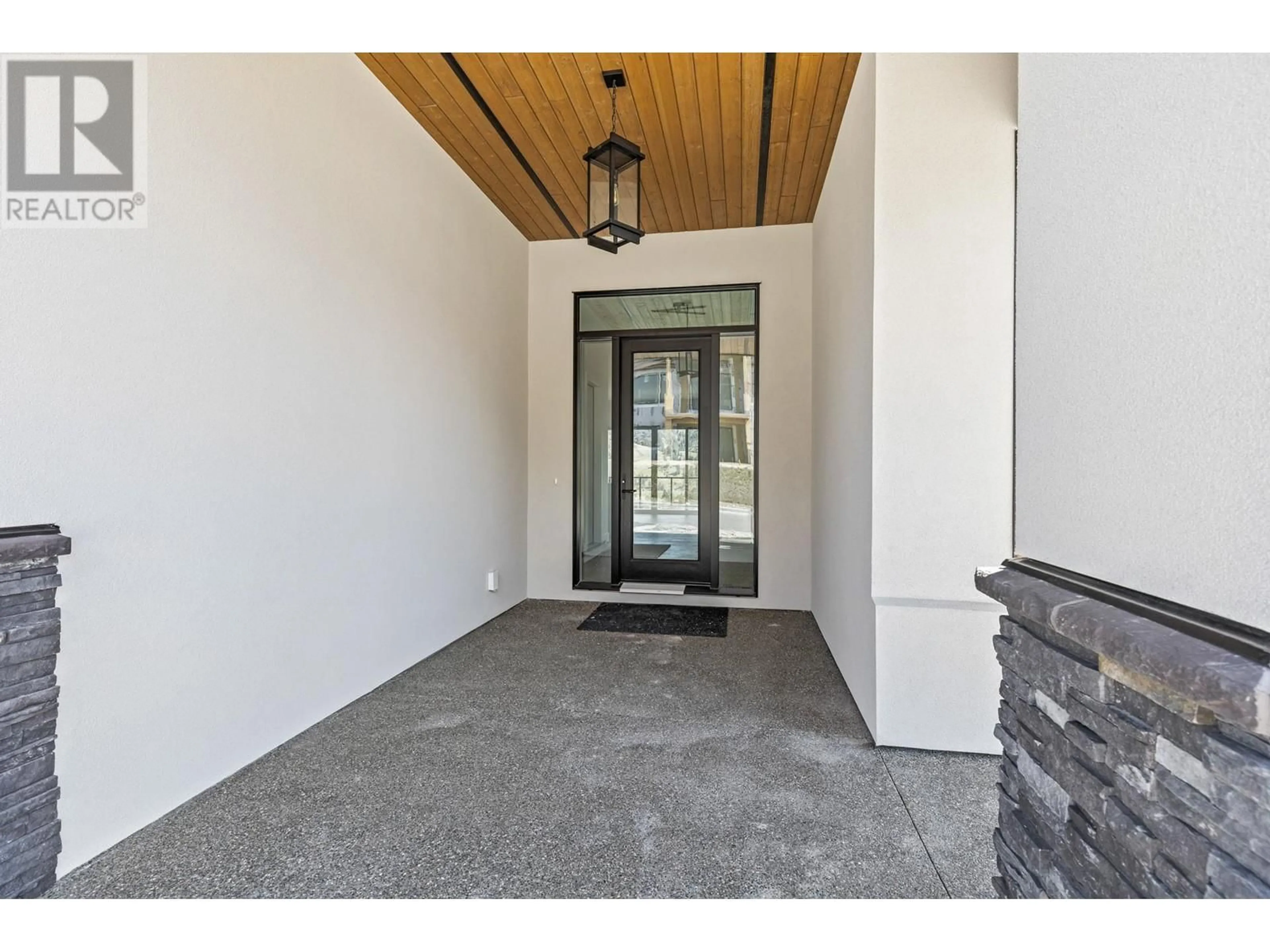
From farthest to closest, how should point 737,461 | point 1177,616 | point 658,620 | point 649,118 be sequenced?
point 737,461 → point 658,620 → point 649,118 → point 1177,616

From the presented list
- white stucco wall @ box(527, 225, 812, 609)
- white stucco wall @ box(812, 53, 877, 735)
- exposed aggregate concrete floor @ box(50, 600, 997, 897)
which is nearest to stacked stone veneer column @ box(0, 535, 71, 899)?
exposed aggregate concrete floor @ box(50, 600, 997, 897)

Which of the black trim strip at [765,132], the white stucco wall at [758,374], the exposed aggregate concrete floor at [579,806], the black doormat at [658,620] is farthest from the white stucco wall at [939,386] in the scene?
the white stucco wall at [758,374]

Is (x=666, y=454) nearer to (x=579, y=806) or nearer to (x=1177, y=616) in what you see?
(x=579, y=806)

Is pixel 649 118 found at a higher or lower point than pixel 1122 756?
higher

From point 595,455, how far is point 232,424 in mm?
3431

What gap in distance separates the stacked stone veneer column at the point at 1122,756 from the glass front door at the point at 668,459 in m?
4.04

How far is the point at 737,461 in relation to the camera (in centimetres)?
513

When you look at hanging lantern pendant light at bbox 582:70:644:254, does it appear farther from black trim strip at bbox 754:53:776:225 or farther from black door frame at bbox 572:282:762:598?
black door frame at bbox 572:282:762:598

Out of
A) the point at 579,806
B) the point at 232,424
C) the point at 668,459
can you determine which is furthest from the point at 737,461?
the point at 232,424

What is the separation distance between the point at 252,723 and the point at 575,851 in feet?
4.68

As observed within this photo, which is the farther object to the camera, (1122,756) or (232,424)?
(232,424)

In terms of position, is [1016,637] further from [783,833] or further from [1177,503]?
[783,833]

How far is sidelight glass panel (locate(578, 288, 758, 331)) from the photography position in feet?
16.7

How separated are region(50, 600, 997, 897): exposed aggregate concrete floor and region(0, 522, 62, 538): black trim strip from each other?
96cm
